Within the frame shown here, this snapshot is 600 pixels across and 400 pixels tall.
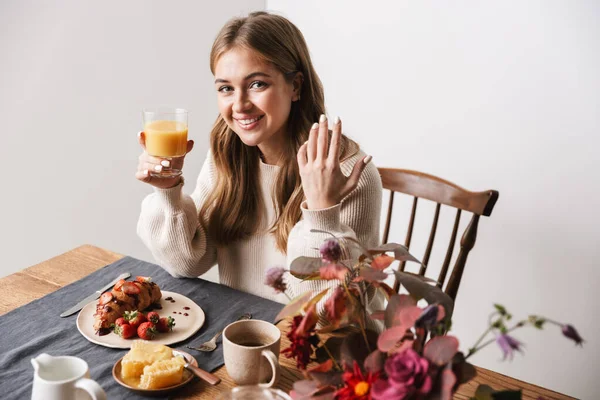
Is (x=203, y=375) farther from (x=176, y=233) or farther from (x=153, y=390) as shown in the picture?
(x=176, y=233)

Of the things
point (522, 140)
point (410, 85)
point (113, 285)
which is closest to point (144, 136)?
point (113, 285)

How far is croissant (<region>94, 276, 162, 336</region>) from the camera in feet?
3.88

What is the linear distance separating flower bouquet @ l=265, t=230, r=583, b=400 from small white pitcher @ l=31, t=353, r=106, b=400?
0.29 metres

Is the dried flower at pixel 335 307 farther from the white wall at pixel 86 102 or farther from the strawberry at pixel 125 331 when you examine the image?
the white wall at pixel 86 102

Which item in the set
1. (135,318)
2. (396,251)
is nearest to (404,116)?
(135,318)

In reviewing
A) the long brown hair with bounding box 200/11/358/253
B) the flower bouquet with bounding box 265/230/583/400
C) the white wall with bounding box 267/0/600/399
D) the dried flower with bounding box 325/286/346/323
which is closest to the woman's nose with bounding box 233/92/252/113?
the long brown hair with bounding box 200/11/358/253

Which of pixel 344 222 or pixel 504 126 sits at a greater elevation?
pixel 504 126

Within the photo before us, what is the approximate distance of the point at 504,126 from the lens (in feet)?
7.03

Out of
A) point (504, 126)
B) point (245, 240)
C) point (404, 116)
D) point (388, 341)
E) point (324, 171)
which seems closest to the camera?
point (388, 341)

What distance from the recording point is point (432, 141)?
2291mm

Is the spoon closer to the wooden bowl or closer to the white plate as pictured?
the wooden bowl

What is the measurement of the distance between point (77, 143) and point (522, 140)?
6.13 ft

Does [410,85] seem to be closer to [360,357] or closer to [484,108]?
[484,108]

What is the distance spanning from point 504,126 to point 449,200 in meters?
0.70
